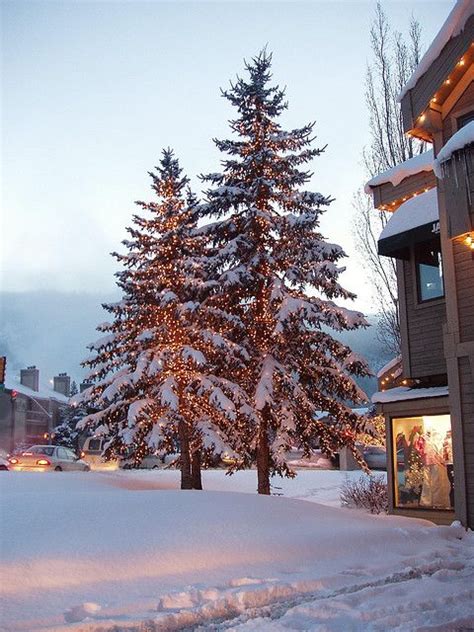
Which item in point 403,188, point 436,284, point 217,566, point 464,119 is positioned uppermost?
point 464,119

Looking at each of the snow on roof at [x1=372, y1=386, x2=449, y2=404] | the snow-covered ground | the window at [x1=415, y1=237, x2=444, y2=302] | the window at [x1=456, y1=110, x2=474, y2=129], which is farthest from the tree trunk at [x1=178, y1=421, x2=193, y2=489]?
the window at [x1=456, y1=110, x2=474, y2=129]

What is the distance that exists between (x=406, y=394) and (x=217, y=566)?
7.32m

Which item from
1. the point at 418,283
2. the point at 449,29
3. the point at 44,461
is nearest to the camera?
the point at 449,29

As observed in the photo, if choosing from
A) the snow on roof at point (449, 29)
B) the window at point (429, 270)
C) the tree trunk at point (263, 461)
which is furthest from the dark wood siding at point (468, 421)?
the snow on roof at point (449, 29)

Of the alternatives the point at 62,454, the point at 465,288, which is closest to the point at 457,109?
the point at 465,288

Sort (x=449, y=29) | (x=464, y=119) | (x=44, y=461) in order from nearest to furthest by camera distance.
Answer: (x=449, y=29) → (x=464, y=119) → (x=44, y=461)

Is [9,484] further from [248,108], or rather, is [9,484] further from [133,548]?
[248,108]

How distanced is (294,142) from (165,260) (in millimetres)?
4723

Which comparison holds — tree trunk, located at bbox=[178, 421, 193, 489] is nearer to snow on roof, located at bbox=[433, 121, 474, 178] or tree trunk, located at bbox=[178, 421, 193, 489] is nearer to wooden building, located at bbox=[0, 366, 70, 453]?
snow on roof, located at bbox=[433, 121, 474, 178]

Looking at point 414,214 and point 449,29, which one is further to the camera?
point 414,214

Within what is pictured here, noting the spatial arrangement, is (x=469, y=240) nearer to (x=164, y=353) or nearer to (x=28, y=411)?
(x=164, y=353)

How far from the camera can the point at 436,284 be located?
13617 mm

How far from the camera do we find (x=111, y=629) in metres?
5.59

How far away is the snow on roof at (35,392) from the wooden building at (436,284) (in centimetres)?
4138
